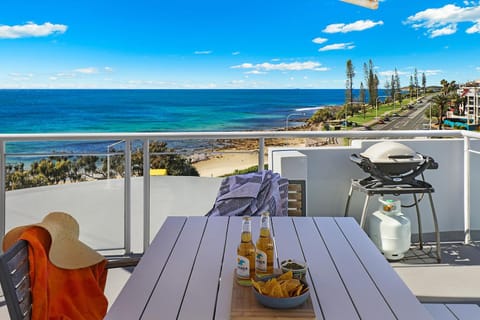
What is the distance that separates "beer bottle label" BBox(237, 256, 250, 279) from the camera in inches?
56.6

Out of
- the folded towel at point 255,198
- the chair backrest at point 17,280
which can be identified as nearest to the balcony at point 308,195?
the folded towel at point 255,198

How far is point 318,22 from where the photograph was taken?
2252cm

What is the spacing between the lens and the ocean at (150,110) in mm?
24211

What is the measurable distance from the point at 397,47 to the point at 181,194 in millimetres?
18788

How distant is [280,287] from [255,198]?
67.0 inches

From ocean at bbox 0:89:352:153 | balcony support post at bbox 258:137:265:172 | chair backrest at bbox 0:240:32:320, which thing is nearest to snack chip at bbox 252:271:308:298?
chair backrest at bbox 0:240:32:320

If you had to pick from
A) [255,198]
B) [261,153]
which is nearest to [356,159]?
[261,153]

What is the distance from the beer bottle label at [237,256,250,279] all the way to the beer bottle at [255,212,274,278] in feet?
0.10

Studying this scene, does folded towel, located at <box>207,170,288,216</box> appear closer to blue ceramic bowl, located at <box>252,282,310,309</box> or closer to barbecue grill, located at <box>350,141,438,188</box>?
barbecue grill, located at <box>350,141,438,188</box>

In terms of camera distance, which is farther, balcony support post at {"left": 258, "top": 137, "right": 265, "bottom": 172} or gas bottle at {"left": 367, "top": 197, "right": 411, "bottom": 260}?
balcony support post at {"left": 258, "top": 137, "right": 265, "bottom": 172}

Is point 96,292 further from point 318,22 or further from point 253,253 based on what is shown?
point 318,22

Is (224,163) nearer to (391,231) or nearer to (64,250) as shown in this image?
(391,231)

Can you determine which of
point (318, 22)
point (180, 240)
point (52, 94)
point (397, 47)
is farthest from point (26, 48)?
point (180, 240)

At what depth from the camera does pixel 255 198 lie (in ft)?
9.74
